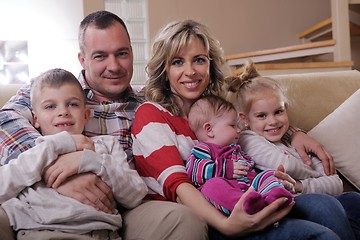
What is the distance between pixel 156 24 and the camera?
4.35 meters

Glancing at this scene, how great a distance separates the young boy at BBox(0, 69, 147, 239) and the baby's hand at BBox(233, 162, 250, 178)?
0.28 m

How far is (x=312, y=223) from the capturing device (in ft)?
4.36

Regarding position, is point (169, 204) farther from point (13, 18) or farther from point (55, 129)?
point (13, 18)

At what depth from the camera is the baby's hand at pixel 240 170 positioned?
1505mm

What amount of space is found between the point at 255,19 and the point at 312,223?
4.13 metres

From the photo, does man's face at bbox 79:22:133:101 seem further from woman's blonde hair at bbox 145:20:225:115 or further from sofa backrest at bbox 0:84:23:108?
sofa backrest at bbox 0:84:23:108

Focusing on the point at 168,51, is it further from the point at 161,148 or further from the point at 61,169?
the point at 61,169

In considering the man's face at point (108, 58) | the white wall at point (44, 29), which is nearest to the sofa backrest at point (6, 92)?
the man's face at point (108, 58)

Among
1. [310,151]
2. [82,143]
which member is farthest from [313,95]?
[82,143]

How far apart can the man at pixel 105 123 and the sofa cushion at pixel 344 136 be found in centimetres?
77

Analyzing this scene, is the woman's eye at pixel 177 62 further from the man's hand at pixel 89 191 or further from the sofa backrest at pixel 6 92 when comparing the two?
the sofa backrest at pixel 6 92

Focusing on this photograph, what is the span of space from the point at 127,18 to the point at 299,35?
6.26ft

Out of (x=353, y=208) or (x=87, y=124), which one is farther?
(x=87, y=124)

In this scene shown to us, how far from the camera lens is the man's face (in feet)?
5.93
